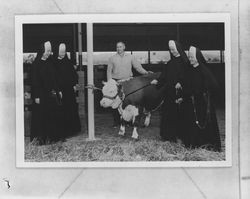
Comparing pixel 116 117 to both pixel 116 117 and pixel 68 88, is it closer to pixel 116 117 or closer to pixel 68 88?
pixel 116 117

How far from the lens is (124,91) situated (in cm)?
374

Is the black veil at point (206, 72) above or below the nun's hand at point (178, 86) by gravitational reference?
above

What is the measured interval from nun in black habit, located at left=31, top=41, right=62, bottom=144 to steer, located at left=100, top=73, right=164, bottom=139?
44 cm

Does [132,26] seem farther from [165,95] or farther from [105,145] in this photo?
[105,145]

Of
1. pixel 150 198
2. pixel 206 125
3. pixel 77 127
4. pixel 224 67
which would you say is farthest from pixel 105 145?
pixel 224 67

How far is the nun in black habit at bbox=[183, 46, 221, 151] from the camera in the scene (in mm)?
3744

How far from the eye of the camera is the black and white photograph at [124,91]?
3.69 meters

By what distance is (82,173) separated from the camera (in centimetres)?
372

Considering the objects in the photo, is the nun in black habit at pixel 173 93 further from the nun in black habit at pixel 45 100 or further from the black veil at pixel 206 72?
the nun in black habit at pixel 45 100

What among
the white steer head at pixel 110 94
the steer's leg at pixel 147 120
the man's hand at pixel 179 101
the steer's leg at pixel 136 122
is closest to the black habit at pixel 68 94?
the white steer head at pixel 110 94

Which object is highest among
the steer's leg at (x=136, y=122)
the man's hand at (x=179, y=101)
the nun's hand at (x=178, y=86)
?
the nun's hand at (x=178, y=86)

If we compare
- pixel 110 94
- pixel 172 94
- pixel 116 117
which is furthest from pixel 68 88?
pixel 172 94

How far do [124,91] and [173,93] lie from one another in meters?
0.44

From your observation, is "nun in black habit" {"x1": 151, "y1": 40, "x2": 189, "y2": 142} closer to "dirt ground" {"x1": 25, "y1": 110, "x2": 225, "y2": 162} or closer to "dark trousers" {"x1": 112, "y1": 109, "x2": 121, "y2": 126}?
"dirt ground" {"x1": 25, "y1": 110, "x2": 225, "y2": 162}
